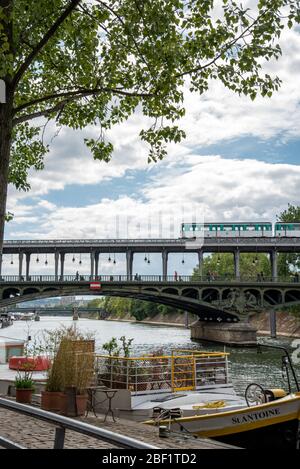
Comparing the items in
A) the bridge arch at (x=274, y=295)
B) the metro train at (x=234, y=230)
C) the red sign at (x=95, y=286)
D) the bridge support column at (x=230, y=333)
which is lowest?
the bridge support column at (x=230, y=333)

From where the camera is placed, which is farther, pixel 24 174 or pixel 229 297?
pixel 229 297

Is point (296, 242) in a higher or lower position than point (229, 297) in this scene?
higher

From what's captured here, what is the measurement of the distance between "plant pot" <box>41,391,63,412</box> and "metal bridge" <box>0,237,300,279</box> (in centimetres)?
6852

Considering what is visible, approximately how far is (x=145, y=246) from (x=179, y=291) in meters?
15.1

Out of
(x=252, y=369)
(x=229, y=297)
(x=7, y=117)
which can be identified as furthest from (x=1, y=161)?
(x=229, y=297)

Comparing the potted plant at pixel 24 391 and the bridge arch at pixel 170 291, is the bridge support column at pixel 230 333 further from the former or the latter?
the potted plant at pixel 24 391

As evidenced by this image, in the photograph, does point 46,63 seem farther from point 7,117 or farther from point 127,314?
point 127,314

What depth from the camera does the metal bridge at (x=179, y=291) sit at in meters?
62.5

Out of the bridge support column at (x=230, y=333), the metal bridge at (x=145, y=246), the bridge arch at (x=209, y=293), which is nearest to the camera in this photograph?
the bridge support column at (x=230, y=333)

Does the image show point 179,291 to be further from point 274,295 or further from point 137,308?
point 137,308

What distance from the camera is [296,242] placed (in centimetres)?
7994

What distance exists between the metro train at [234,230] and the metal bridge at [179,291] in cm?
1117

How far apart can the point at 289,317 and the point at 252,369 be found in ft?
174

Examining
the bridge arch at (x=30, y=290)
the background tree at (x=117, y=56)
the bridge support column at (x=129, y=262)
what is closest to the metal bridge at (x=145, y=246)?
the bridge support column at (x=129, y=262)
